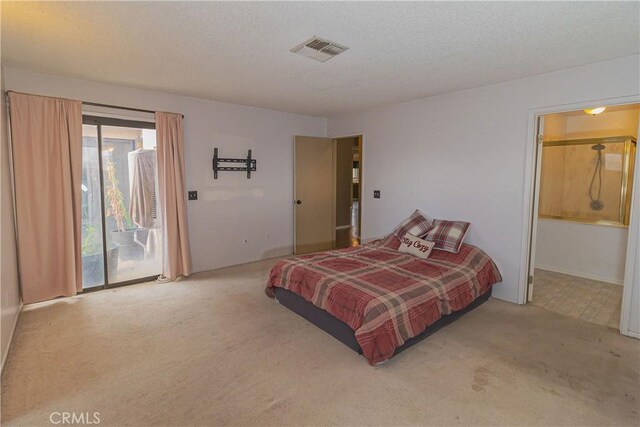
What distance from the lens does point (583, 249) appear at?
454 centimetres

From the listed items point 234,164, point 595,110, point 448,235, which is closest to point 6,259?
point 234,164

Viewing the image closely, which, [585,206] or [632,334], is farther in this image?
[585,206]

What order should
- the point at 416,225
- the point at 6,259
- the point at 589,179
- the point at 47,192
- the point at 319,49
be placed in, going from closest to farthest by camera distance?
the point at 319,49 < the point at 6,259 < the point at 47,192 < the point at 416,225 < the point at 589,179

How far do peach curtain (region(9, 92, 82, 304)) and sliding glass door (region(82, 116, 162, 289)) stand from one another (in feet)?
0.69

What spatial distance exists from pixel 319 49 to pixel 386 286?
6.72 feet

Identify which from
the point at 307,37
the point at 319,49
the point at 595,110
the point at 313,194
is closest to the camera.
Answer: the point at 307,37

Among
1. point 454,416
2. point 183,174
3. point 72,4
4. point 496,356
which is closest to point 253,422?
point 454,416

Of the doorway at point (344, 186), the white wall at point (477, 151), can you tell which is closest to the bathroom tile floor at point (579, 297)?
the white wall at point (477, 151)

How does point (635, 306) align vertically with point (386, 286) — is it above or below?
below

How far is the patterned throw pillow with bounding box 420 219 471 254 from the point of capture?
3.77 m

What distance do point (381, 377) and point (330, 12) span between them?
2477mm

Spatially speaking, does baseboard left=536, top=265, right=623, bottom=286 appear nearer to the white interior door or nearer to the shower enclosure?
the shower enclosure

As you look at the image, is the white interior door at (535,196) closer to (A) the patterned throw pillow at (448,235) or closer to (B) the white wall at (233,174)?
(A) the patterned throw pillow at (448,235)

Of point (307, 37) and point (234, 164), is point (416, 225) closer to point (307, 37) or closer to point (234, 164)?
point (307, 37)
